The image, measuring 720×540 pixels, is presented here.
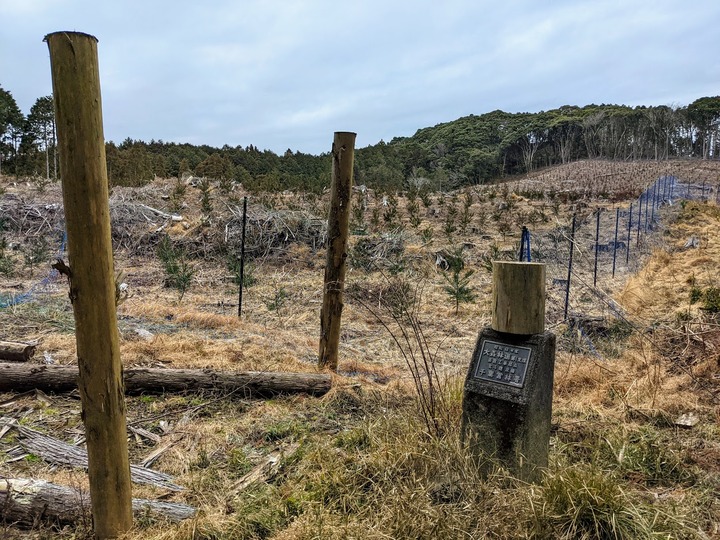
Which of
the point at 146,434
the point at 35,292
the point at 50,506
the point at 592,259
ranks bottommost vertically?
the point at 146,434

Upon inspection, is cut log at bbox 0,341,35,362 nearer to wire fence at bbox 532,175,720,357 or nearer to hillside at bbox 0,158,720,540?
hillside at bbox 0,158,720,540

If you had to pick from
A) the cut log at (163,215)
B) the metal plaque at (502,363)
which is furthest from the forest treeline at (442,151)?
the metal plaque at (502,363)

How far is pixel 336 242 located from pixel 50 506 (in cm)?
286

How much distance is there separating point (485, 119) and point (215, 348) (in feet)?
254

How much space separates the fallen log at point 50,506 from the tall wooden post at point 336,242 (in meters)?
2.32

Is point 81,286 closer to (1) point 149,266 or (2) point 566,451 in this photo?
(2) point 566,451

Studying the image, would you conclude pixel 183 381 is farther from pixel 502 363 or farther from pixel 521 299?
pixel 521 299

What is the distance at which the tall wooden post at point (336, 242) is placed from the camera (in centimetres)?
443

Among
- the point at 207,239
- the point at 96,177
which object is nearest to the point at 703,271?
the point at 96,177

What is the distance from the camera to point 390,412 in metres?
3.35

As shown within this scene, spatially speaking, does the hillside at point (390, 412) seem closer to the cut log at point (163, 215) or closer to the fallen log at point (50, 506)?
the fallen log at point (50, 506)

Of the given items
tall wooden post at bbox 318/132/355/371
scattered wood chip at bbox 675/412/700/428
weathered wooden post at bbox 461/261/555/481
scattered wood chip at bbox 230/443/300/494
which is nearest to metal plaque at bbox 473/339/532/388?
weathered wooden post at bbox 461/261/555/481

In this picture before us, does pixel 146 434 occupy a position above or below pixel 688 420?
below

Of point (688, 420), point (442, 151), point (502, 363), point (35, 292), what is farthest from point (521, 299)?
point (442, 151)
